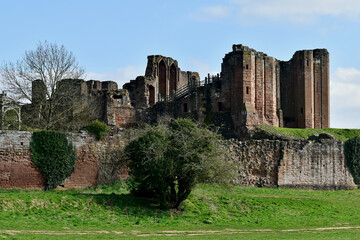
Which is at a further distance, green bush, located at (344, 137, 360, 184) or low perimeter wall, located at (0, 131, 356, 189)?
green bush, located at (344, 137, 360, 184)

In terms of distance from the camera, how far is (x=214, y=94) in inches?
2029

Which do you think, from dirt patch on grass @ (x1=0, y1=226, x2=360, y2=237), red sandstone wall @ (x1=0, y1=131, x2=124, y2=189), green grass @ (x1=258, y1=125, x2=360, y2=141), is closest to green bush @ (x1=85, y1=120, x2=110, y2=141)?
red sandstone wall @ (x1=0, y1=131, x2=124, y2=189)

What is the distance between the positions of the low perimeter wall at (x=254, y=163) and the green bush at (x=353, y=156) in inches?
15.6

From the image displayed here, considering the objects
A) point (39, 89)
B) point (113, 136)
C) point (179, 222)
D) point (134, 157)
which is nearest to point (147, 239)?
point (179, 222)

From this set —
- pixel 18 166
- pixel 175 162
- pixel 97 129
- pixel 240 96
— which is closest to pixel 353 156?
pixel 240 96

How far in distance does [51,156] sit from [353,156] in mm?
20446

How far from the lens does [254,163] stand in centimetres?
3725

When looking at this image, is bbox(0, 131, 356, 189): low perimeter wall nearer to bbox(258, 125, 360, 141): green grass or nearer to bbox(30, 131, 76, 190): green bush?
bbox(30, 131, 76, 190): green bush

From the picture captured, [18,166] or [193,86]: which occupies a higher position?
[193,86]

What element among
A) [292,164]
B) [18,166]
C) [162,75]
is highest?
[162,75]

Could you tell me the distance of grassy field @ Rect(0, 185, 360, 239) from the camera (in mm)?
22000

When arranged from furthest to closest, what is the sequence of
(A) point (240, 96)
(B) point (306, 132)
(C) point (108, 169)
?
1. (B) point (306, 132)
2. (A) point (240, 96)
3. (C) point (108, 169)

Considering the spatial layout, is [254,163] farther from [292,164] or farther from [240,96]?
[240,96]

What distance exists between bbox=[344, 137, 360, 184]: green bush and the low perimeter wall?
40 centimetres
